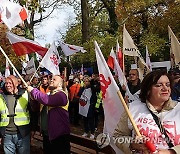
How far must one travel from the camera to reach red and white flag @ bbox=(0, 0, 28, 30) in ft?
22.9

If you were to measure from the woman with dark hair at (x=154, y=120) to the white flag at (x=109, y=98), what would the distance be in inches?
9.9

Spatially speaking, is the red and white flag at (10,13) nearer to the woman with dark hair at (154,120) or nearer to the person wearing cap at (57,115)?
the person wearing cap at (57,115)

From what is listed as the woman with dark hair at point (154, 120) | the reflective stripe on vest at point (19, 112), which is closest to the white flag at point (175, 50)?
the reflective stripe on vest at point (19, 112)

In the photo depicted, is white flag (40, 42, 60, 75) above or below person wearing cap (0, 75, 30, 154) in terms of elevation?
above

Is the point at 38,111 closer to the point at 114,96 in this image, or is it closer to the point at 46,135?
the point at 46,135

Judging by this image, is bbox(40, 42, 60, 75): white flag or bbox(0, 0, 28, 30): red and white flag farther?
bbox(40, 42, 60, 75): white flag

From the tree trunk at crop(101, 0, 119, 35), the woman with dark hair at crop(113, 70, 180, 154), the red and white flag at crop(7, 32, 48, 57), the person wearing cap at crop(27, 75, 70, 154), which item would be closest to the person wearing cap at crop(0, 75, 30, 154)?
the person wearing cap at crop(27, 75, 70, 154)

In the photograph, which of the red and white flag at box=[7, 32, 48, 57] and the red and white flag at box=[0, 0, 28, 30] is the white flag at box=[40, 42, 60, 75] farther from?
the red and white flag at box=[0, 0, 28, 30]

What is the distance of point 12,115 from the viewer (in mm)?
5652

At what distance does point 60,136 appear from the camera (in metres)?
5.88

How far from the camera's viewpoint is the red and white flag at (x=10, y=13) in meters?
6.99

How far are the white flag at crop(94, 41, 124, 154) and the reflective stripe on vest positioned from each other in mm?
2224

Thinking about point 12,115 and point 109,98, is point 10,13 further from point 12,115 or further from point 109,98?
point 109,98

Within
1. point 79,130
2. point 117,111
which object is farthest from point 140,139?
point 79,130
